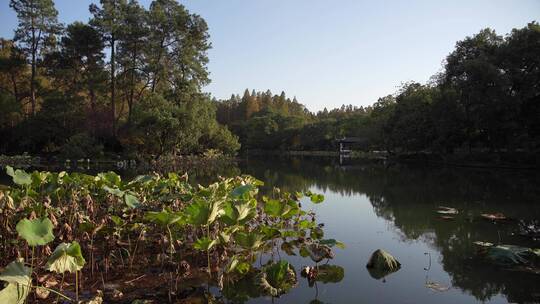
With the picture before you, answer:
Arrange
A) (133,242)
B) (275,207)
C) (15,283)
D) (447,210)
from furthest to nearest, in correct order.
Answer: (447,210) → (133,242) → (275,207) → (15,283)

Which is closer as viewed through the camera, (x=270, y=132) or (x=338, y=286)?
(x=338, y=286)

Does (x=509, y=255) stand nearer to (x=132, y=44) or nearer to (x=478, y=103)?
(x=478, y=103)

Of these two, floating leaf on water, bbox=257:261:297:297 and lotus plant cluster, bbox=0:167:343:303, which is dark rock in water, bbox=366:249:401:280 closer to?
lotus plant cluster, bbox=0:167:343:303

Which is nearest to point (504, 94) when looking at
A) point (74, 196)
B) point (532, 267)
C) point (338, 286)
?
point (532, 267)

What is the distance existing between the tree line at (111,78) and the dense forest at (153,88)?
7cm

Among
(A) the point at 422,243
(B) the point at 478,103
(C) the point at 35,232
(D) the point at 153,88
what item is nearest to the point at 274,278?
(C) the point at 35,232

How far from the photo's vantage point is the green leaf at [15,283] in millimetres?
2691

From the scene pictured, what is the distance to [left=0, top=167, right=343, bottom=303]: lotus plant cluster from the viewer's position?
3.56 meters

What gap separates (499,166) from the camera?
2473cm

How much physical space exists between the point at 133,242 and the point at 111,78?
85.2 feet

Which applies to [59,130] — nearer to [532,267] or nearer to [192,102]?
[192,102]

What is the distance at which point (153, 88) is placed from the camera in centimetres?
2927

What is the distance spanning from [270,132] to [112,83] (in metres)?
36.7

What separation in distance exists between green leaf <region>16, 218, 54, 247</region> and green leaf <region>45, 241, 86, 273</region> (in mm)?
225
